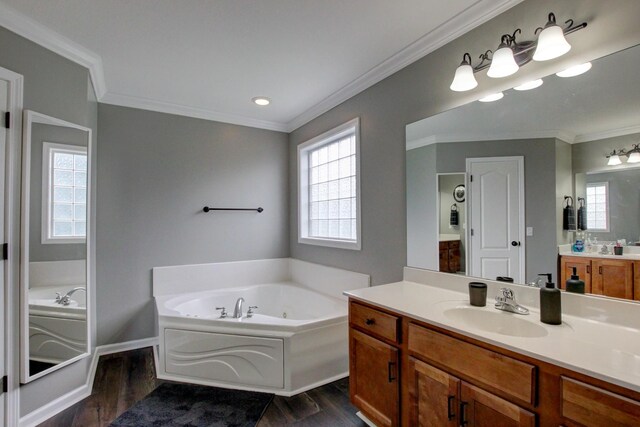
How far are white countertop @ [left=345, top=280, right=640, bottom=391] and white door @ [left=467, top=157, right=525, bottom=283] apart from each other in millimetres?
191

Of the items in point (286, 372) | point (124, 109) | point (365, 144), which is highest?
point (124, 109)

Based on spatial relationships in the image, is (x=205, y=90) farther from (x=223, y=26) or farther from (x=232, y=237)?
(x=232, y=237)

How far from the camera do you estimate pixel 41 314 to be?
6.75 ft

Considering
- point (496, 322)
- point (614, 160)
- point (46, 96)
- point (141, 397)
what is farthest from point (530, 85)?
point (141, 397)

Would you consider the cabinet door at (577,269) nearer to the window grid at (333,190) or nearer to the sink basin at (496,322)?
the sink basin at (496,322)

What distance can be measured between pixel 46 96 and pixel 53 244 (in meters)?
0.98

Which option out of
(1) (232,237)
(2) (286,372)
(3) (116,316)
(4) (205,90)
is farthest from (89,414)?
(4) (205,90)

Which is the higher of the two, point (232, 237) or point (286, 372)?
point (232, 237)

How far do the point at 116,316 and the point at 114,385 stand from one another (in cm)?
78

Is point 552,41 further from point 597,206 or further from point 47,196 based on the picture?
point 47,196

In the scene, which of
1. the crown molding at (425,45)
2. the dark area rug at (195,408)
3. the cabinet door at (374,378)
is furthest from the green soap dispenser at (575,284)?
the dark area rug at (195,408)

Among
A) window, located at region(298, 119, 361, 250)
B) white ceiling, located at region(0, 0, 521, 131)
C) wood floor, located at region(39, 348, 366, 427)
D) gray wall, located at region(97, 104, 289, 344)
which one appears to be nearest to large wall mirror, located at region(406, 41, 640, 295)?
white ceiling, located at region(0, 0, 521, 131)

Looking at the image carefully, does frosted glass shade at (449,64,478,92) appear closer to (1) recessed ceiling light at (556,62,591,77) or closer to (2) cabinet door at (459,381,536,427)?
(1) recessed ceiling light at (556,62,591,77)

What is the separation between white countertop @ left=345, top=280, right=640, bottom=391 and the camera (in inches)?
37.4
